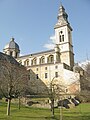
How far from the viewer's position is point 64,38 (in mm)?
68812

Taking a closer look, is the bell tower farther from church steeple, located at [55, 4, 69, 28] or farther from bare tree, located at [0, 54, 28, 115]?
bare tree, located at [0, 54, 28, 115]

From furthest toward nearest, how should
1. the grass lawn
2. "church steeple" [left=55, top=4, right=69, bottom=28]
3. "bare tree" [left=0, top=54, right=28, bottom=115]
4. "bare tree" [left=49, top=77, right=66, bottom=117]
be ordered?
"church steeple" [left=55, top=4, right=69, bottom=28]
"bare tree" [left=49, top=77, right=66, bottom=117]
"bare tree" [left=0, top=54, right=28, bottom=115]
the grass lawn

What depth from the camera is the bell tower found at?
65.2 meters

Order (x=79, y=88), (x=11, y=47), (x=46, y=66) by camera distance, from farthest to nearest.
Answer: (x=11, y=47), (x=46, y=66), (x=79, y=88)

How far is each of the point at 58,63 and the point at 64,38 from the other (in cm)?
1169

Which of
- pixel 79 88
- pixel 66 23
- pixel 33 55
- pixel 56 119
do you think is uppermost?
pixel 66 23

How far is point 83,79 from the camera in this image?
179 ft

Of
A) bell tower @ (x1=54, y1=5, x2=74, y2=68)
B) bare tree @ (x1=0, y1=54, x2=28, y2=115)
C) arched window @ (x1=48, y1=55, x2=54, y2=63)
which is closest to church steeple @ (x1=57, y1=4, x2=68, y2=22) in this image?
bell tower @ (x1=54, y1=5, x2=74, y2=68)

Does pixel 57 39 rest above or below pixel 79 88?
above

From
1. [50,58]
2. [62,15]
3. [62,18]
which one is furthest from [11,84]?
[62,15]

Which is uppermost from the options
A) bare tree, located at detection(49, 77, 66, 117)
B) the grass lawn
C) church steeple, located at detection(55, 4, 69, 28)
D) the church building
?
church steeple, located at detection(55, 4, 69, 28)

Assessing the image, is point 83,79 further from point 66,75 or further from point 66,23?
point 66,23

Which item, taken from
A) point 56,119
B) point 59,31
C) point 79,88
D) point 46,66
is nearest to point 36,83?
point 46,66

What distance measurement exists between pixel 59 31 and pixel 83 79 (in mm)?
23164
